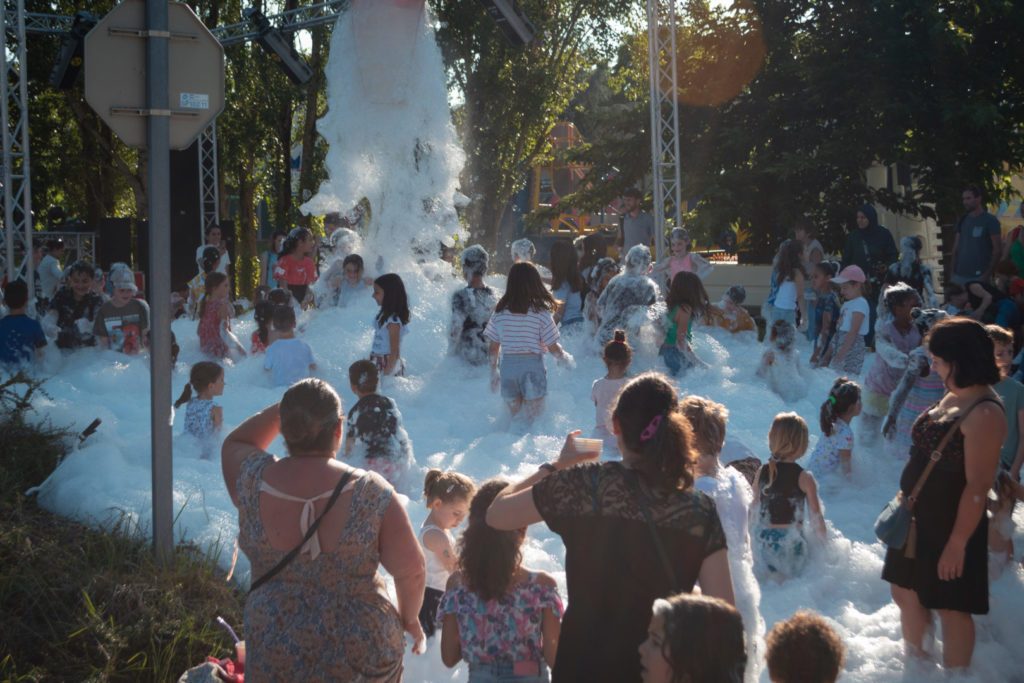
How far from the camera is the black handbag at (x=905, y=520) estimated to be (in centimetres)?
494

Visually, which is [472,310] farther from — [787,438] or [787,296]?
[787,438]

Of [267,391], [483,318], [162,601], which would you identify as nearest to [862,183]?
[483,318]

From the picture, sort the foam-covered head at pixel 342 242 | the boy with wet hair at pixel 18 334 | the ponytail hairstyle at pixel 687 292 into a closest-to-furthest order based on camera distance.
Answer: the boy with wet hair at pixel 18 334 < the ponytail hairstyle at pixel 687 292 < the foam-covered head at pixel 342 242

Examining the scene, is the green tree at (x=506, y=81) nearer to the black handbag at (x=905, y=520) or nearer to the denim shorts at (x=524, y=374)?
the denim shorts at (x=524, y=374)

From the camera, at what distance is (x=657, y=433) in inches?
138

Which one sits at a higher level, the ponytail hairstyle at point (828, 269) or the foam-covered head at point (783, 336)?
the ponytail hairstyle at point (828, 269)

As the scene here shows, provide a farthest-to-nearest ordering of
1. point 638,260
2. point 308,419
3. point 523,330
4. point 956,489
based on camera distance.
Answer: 1. point 638,260
2. point 523,330
3. point 956,489
4. point 308,419

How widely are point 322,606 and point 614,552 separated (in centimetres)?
100

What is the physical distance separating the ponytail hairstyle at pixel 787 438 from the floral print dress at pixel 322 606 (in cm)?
294

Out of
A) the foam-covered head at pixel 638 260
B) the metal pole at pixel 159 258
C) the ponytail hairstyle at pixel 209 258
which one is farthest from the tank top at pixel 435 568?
the ponytail hairstyle at pixel 209 258

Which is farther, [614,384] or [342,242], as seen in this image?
[342,242]

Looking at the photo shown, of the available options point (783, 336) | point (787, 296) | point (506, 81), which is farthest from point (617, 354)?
point (506, 81)

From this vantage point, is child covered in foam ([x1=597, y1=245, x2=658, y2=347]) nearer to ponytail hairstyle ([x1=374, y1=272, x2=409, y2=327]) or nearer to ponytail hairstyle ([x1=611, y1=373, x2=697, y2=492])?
ponytail hairstyle ([x1=374, y1=272, x2=409, y2=327])

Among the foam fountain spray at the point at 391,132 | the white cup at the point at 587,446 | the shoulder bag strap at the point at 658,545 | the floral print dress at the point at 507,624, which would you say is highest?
the foam fountain spray at the point at 391,132
